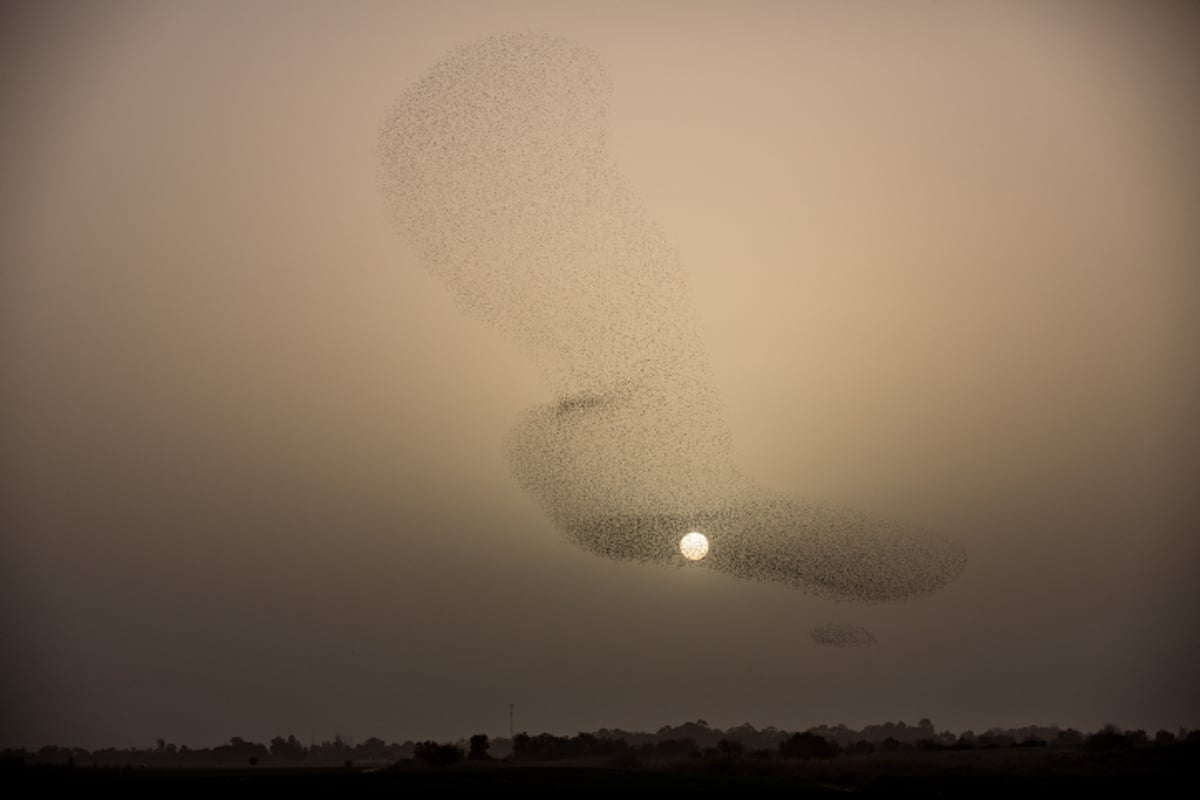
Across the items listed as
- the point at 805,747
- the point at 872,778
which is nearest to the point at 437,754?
the point at 805,747

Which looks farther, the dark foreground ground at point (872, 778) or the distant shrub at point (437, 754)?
the distant shrub at point (437, 754)

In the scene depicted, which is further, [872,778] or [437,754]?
[437,754]

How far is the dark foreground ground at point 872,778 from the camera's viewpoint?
255 ft

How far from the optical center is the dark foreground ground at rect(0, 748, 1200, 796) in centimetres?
7788

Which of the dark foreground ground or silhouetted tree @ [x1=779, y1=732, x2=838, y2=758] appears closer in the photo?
the dark foreground ground

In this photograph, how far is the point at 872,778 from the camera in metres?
87.4

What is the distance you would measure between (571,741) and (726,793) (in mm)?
120205

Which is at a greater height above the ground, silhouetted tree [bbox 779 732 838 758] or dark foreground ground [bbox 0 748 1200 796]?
silhouetted tree [bbox 779 732 838 758]

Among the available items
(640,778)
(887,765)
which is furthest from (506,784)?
(887,765)

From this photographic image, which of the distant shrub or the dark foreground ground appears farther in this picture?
the distant shrub

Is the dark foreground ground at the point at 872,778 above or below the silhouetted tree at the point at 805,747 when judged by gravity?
below

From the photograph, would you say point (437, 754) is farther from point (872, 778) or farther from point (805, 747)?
point (872, 778)

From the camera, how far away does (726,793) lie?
2911 inches

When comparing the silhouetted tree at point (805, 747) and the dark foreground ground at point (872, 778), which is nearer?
the dark foreground ground at point (872, 778)
